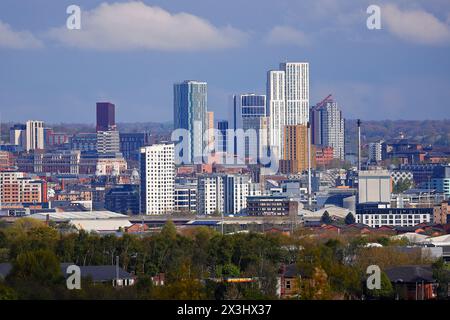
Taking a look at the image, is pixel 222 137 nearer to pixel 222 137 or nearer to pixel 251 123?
pixel 222 137

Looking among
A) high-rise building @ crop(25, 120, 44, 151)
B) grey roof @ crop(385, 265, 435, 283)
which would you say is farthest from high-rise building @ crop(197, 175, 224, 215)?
grey roof @ crop(385, 265, 435, 283)

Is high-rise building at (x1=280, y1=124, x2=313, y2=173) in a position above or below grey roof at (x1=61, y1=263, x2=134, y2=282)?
above

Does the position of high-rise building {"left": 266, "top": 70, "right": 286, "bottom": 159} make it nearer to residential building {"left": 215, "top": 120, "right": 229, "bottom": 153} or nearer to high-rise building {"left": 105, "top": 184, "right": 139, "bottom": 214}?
residential building {"left": 215, "top": 120, "right": 229, "bottom": 153}

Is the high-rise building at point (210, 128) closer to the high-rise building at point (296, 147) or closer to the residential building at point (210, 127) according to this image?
the residential building at point (210, 127)

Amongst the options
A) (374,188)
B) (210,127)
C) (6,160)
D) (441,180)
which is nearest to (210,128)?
(210,127)
